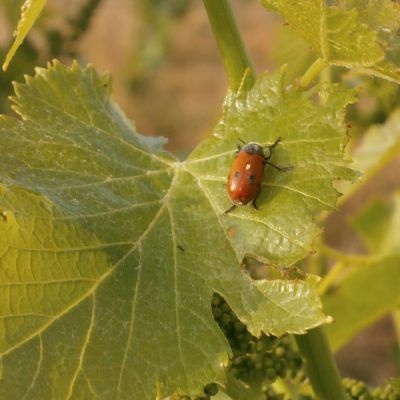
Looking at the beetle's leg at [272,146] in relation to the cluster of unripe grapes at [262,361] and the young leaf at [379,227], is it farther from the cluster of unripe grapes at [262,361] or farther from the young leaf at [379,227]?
the young leaf at [379,227]

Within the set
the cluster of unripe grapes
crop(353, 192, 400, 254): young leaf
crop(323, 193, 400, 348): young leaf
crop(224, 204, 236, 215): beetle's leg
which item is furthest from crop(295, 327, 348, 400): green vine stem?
crop(353, 192, 400, 254): young leaf

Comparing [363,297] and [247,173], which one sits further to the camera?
[363,297]

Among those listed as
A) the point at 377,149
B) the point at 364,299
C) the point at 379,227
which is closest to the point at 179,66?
the point at 379,227

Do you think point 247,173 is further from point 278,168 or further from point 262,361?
point 262,361

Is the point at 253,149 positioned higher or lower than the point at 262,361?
higher

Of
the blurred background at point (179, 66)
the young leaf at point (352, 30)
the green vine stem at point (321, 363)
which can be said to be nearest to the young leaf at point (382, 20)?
the young leaf at point (352, 30)

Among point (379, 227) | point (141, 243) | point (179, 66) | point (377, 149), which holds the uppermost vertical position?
point (141, 243)

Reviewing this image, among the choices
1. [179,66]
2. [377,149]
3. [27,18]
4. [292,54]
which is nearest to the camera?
[27,18]

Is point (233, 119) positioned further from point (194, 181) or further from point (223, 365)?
point (223, 365)
